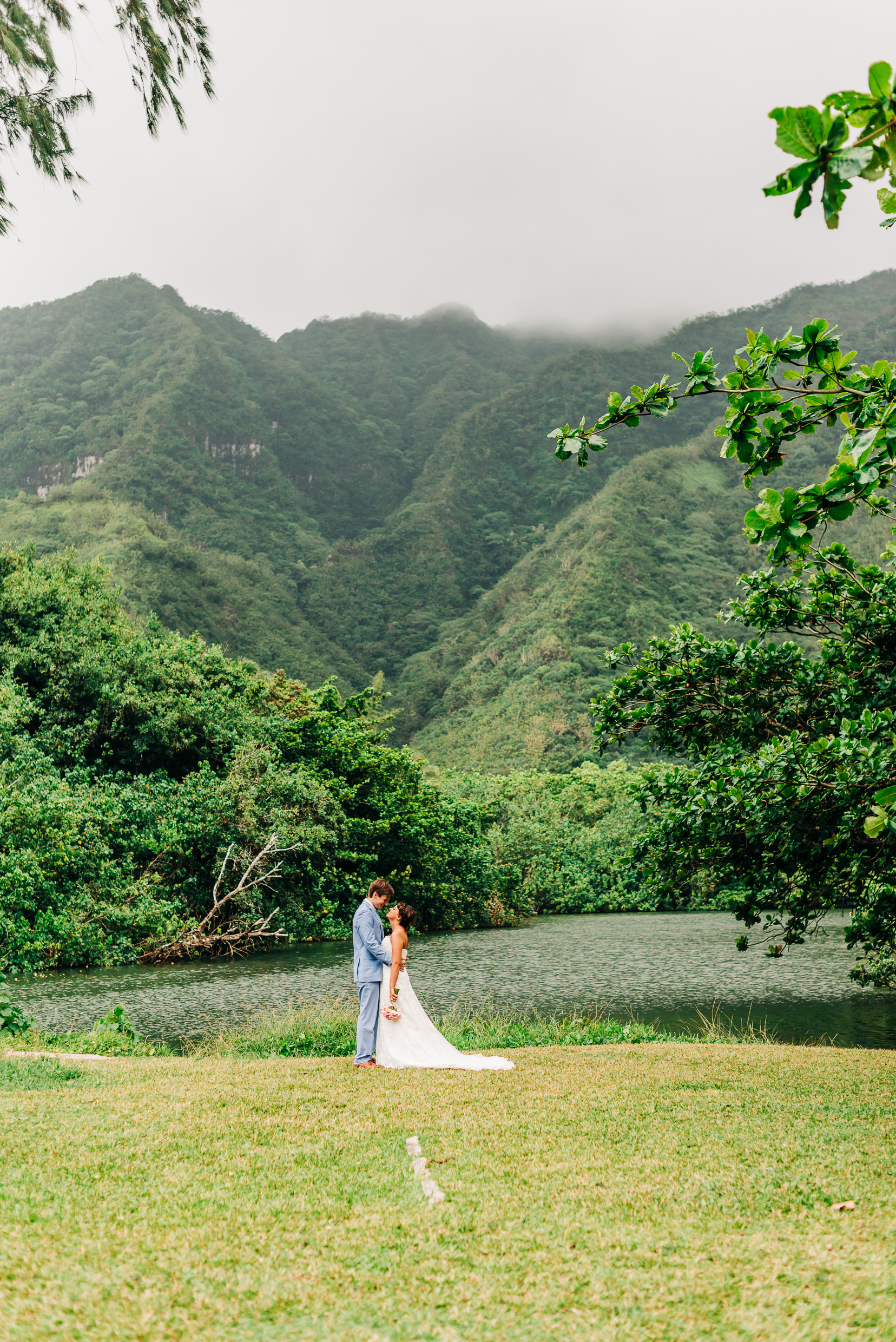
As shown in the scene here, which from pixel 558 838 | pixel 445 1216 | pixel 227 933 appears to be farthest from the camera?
pixel 558 838

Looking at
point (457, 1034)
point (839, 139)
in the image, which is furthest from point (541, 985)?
point (839, 139)

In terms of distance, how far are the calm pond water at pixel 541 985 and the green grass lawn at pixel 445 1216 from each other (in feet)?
24.9

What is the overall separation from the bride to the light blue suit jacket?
0.08m

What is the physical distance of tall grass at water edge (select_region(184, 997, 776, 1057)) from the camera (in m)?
10.7

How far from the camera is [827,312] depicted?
12500cm

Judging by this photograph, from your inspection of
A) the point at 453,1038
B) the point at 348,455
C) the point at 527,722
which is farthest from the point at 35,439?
the point at 453,1038

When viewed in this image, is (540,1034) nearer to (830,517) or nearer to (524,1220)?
(524,1220)

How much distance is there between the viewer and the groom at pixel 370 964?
7.89 metres

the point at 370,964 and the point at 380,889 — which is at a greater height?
the point at 380,889

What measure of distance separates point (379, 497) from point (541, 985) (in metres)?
117

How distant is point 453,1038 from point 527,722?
6073cm

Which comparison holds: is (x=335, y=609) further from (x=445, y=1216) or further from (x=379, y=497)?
(x=445, y=1216)

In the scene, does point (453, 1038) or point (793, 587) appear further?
point (453, 1038)

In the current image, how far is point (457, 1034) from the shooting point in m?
11.4
